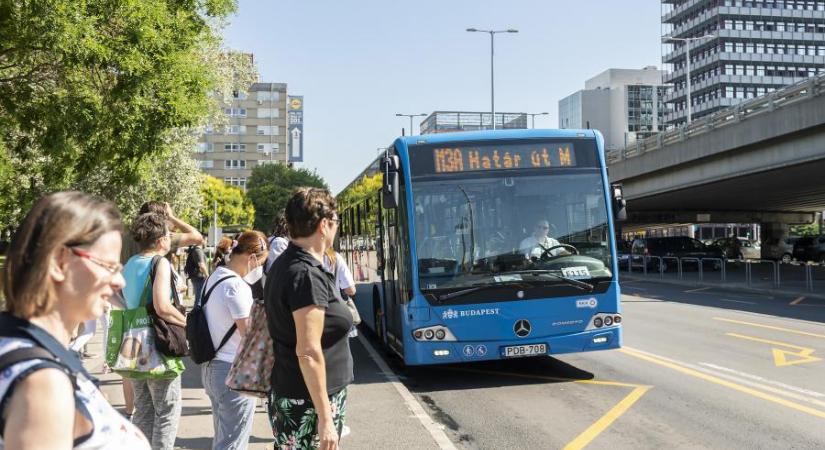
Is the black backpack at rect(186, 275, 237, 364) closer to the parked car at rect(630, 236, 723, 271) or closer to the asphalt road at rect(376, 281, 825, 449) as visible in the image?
the asphalt road at rect(376, 281, 825, 449)

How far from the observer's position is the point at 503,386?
9102mm

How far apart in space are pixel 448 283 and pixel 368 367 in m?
2.62

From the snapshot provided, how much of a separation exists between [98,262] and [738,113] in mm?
26691

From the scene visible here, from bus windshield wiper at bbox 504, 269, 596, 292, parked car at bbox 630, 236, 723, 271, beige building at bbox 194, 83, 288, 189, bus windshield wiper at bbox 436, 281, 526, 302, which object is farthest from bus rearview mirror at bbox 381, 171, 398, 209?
beige building at bbox 194, 83, 288, 189

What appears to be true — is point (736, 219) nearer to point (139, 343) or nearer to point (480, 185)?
point (480, 185)

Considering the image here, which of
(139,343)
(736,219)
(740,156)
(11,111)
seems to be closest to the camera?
A: (139,343)

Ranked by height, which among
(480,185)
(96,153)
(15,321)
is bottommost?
(15,321)

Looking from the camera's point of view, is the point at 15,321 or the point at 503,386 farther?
the point at 503,386

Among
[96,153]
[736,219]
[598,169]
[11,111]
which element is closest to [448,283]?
[598,169]

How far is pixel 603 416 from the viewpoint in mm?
7305

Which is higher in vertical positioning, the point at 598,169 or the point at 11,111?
the point at 11,111

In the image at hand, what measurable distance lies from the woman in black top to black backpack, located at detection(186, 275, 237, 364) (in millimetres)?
1064

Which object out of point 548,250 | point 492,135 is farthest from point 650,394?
point 492,135

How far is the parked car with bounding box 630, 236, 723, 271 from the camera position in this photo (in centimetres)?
3800
